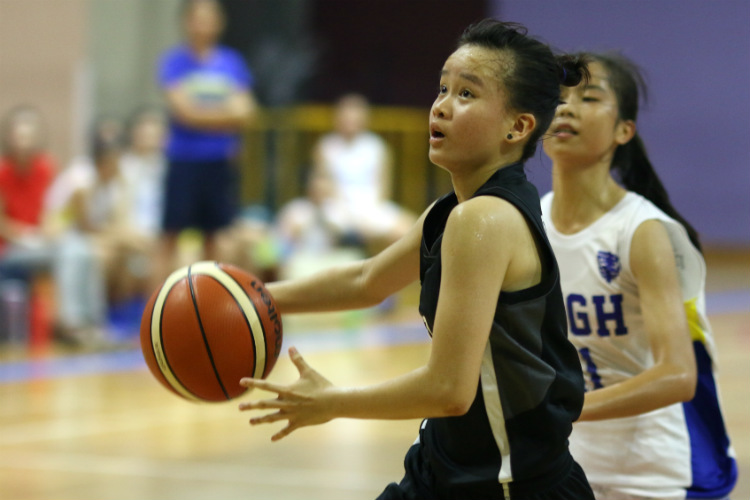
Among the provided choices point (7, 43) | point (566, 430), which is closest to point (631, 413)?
point (566, 430)

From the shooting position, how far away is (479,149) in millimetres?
1996

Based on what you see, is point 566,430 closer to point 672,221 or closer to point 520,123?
point 520,123

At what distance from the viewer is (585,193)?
2.74 metres

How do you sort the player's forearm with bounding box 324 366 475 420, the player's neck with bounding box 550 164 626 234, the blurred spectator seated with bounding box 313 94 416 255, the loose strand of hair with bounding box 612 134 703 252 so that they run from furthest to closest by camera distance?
the blurred spectator seated with bounding box 313 94 416 255 < the loose strand of hair with bounding box 612 134 703 252 < the player's neck with bounding box 550 164 626 234 < the player's forearm with bounding box 324 366 475 420

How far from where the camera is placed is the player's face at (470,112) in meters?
1.97

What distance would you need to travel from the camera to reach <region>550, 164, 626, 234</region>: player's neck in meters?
2.73

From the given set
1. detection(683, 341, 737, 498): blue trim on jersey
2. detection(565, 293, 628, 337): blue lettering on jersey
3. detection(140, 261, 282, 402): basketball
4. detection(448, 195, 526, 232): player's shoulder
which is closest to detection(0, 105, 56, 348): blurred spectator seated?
detection(140, 261, 282, 402): basketball

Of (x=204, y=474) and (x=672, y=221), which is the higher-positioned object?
(x=672, y=221)

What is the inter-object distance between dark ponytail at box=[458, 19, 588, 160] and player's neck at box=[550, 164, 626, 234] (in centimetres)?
68

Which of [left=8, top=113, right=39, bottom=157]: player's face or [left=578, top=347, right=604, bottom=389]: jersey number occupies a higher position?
[left=578, top=347, right=604, bottom=389]: jersey number

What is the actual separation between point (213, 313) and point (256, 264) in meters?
5.85

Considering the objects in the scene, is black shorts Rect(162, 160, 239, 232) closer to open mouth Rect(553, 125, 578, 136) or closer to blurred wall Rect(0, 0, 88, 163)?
blurred wall Rect(0, 0, 88, 163)

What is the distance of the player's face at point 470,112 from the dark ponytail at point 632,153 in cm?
79

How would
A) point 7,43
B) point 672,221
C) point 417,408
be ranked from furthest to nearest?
point 7,43, point 672,221, point 417,408
